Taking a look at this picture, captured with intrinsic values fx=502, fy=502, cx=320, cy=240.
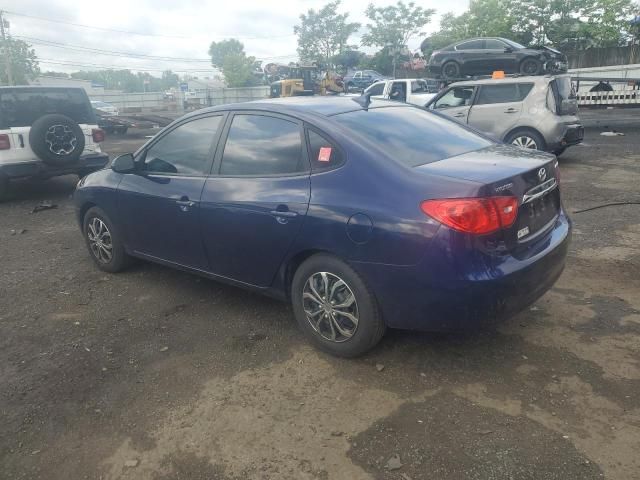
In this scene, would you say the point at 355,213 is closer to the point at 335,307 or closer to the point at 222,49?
the point at 335,307

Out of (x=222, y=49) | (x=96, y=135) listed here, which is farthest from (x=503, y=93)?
(x=222, y=49)

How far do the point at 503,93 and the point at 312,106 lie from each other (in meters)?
7.38

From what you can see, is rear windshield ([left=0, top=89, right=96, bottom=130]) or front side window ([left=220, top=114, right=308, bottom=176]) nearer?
front side window ([left=220, top=114, right=308, bottom=176])

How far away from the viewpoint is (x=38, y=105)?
8.15m

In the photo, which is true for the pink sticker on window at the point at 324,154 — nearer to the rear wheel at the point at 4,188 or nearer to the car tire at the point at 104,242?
the car tire at the point at 104,242

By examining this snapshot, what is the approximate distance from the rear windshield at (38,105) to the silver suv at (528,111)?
21.5ft

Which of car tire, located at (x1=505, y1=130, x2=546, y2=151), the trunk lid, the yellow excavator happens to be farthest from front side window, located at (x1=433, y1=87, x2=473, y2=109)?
the yellow excavator

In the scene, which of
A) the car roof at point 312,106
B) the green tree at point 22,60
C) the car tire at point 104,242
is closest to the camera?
the car roof at point 312,106

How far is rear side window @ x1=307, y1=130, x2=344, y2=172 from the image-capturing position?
3.09 meters

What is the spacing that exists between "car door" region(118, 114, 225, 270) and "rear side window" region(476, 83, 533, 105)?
24.4 ft

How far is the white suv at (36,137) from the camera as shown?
7.67 metres

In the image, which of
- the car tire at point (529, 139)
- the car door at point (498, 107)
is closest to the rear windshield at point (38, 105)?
the car door at point (498, 107)

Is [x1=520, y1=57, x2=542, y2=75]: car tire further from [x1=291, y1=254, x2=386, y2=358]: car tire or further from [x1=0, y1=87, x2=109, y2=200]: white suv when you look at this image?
[x1=291, y1=254, x2=386, y2=358]: car tire

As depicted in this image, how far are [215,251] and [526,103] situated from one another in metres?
7.68
